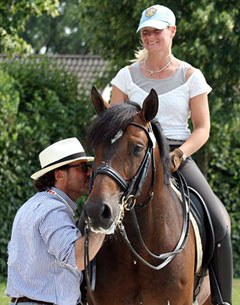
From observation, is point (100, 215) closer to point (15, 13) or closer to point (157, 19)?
point (157, 19)

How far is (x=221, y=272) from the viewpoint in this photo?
21.0 feet

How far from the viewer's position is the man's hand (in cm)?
588

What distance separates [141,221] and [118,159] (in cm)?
67

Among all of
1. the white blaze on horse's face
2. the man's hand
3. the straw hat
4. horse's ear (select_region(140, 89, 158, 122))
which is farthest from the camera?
the man's hand

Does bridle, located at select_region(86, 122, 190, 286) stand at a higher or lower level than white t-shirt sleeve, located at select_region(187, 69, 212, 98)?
lower

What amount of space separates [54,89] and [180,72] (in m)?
8.34

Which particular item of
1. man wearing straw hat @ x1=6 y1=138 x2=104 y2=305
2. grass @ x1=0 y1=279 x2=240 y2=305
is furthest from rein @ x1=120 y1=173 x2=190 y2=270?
grass @ x1=0 y1=279 x2=240 y2=305

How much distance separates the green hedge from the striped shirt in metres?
7.69

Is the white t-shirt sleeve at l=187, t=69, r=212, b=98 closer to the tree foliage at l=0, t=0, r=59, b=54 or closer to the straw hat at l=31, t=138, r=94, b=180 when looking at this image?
the straw hat at l=31, t=138, r=94, b=180

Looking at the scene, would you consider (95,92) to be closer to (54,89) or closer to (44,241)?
(44,241)

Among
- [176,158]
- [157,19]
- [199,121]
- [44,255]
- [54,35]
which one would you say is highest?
[157,19]

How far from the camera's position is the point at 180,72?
6367 mm

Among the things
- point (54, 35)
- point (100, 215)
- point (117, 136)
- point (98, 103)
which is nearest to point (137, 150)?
point (117, 136)

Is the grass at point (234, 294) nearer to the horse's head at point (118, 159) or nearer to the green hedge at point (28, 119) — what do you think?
the green hedge at point (28, 119)
